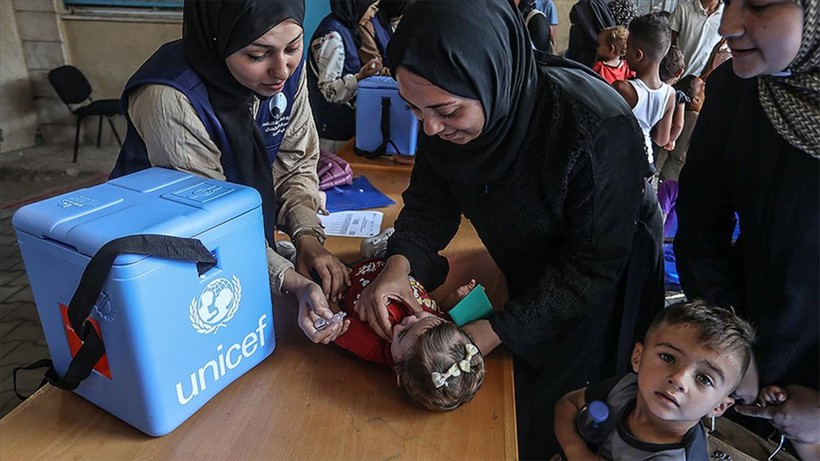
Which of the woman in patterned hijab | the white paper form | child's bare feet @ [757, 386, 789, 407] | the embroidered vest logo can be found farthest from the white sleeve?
child's bare feet @ [757, 386, 789, 407]

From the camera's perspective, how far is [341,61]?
8.94 ft

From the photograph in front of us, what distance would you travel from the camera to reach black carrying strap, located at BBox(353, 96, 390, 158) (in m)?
2.20

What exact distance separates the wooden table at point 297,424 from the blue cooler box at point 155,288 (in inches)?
1.3

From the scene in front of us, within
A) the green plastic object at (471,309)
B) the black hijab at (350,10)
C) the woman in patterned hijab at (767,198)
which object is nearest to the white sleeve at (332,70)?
the black hijab at (350,10)

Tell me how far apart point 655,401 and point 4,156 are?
6336 mm

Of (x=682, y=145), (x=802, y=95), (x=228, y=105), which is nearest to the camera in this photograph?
(x=802, y=95)

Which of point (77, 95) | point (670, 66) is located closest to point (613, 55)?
point (670, 66)

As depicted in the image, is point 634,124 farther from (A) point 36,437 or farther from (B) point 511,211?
(A) point 36,437

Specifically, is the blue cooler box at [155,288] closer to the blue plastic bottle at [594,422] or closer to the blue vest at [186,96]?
the blue vest at [186,96]

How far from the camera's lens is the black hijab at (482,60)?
0.95 meters

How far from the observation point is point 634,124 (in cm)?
108

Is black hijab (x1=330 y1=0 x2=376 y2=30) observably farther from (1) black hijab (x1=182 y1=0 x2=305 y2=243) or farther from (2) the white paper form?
(1) black hijab (x1=182 y1=0 x2=305 y2=243)

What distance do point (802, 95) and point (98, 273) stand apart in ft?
3.50

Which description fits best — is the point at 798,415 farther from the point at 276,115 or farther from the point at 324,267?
the point at 276,115
